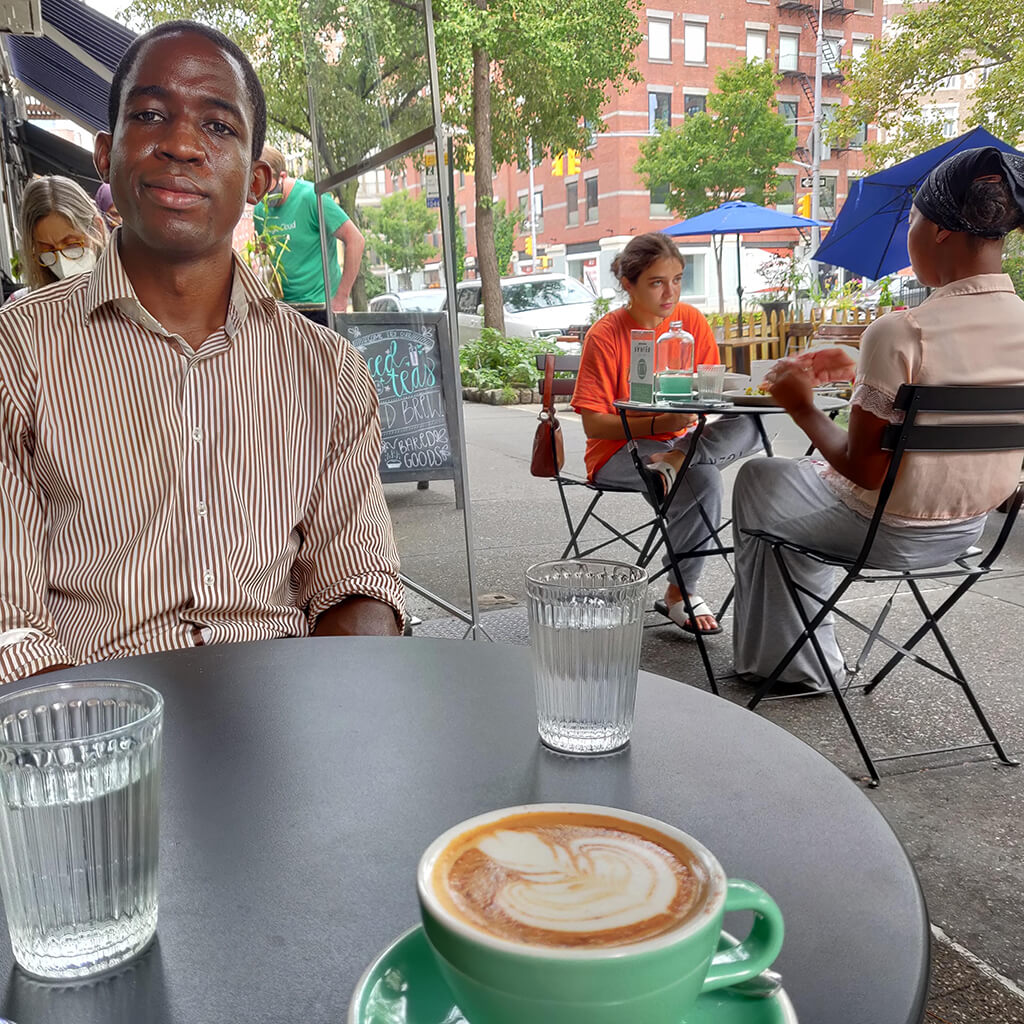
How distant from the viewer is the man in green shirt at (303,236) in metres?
4.82

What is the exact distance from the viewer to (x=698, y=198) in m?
30.5

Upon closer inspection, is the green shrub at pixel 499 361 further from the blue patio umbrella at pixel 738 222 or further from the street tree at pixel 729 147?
the street tree at pixel 729 147

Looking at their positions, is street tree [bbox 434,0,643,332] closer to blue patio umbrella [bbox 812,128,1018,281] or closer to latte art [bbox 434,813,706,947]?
blue patio umbrella [bbox 812,128,1018,281]

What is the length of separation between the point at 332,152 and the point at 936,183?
277cm

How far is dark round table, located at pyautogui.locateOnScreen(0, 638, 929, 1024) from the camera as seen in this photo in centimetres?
58

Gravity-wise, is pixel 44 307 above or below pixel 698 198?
below

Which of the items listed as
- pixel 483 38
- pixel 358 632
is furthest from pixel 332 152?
pixel 483 38

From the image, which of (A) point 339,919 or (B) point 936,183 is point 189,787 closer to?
(A) point 339,919

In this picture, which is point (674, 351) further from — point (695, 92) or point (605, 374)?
point (695, 92)

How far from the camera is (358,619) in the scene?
169 cm

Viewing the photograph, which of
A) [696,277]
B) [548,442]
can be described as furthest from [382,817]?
[696,277]

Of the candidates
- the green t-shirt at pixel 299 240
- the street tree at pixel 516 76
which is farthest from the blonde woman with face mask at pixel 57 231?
the street tree at pixel 516 76

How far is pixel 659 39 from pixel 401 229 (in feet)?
134

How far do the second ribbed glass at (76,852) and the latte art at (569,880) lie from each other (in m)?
0.24
